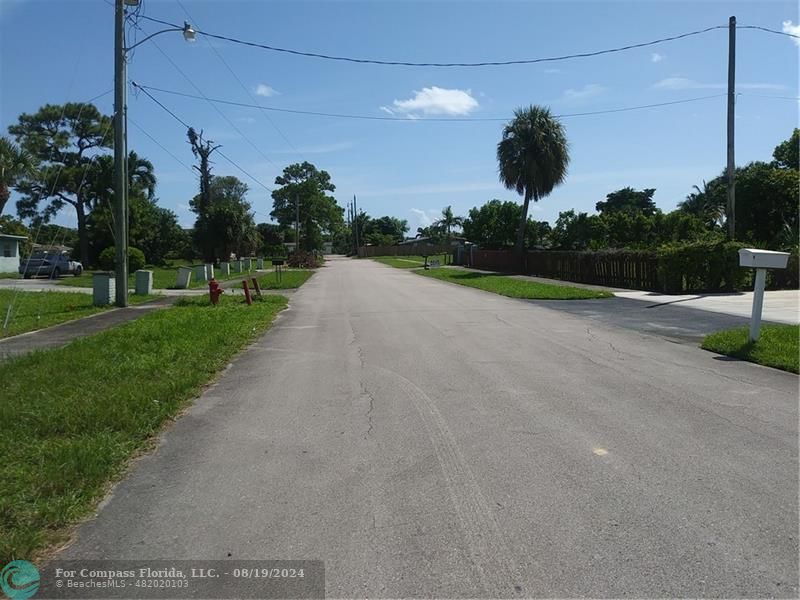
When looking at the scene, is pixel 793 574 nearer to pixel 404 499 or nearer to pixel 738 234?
pixel 404 499

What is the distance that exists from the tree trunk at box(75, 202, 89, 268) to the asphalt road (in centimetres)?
4993

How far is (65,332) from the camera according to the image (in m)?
13.7

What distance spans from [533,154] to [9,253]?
33.4 meters

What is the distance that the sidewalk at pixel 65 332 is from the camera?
38.0 feet

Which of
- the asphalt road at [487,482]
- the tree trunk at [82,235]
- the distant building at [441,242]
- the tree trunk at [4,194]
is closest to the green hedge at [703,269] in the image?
the asphalt road at [487,482]

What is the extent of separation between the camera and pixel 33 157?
3944cm

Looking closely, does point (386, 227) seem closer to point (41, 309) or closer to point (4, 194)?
point (4, 194)

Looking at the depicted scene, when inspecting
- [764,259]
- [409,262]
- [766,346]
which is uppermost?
[764,259]

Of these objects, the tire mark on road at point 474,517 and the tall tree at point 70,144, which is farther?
the tall tree at point 70,144

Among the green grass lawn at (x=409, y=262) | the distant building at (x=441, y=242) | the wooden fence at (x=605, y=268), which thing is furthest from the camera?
the distant building at (x=441, y=242)

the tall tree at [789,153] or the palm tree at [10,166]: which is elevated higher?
the tall tree at [789,153]

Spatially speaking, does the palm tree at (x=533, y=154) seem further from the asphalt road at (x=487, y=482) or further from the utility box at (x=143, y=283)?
the asphalt road at (x=487, y=482)

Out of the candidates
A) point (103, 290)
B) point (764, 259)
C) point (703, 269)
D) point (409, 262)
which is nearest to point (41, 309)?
point (103, 290)

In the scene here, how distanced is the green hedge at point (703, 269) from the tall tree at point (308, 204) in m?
65.9
